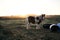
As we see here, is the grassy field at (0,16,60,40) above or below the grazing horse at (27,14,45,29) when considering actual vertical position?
below

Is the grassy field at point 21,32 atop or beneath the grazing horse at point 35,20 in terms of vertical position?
beneath

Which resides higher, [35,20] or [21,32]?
[35,20]

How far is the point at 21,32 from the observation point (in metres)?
1.29

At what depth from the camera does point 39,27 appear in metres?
1.33

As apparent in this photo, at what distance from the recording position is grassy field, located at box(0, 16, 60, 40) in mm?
1249

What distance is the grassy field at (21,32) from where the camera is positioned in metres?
1.25

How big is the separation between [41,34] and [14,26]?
284mm
